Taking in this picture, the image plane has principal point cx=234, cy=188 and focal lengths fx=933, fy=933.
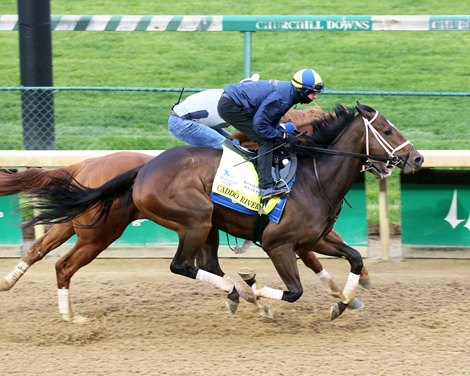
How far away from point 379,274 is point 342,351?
2.39 meters

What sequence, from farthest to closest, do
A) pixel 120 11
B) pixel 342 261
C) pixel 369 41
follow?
1. pixel 120 11
2. pixel 369 41
3. pixel 342 261

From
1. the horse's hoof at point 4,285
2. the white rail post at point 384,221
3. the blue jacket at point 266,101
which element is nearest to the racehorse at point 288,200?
the blue jacket at point 266,101

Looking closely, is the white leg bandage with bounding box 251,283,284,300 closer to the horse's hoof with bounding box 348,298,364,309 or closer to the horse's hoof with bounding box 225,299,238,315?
the horse's hoof with bounding box 225,299,238,315

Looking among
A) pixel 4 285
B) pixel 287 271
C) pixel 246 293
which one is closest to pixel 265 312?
pixel 246 293

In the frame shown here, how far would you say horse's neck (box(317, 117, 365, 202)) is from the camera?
7.27 meters

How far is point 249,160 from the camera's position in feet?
23.6

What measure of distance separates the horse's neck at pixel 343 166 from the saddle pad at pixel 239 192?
1.10 feet

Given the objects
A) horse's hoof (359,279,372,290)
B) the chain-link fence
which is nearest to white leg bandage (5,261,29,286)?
the chain-link fence

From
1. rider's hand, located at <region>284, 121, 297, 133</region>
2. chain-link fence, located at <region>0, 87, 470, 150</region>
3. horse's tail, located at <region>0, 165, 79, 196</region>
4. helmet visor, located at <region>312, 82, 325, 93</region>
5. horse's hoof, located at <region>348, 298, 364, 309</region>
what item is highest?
helmet visor, located at <region>312, 82, 325, 93</region>

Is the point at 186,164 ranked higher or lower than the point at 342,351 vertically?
higher

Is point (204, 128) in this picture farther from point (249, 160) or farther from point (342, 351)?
point (342, 351)

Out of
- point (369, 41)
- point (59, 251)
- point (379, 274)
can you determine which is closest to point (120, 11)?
point (369, 41)

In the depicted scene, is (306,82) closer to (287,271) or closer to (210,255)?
(287,271)

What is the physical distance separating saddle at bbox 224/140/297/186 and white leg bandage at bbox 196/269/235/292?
2.90ft
